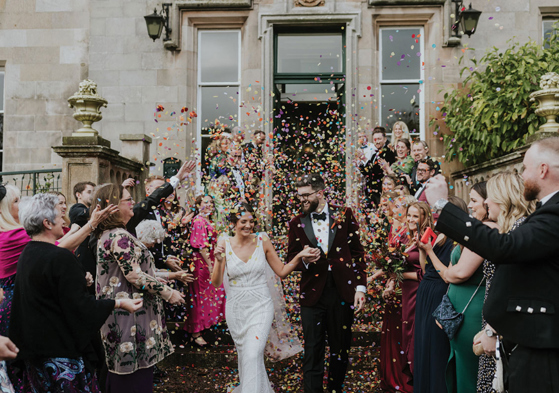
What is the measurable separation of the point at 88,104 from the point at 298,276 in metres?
4.25

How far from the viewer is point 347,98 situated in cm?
1066

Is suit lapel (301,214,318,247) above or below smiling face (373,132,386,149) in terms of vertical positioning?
below

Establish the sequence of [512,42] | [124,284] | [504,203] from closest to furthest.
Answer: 1. [504,203]
2. [124,284]
3. [512,42]

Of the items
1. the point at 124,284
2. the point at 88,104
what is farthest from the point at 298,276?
the point at 88,104

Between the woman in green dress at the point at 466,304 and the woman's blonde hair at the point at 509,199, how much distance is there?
1.75ft

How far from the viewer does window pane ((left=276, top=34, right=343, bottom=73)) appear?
36.6 ft

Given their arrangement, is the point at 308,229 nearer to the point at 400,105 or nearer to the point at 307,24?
the point at 400,105

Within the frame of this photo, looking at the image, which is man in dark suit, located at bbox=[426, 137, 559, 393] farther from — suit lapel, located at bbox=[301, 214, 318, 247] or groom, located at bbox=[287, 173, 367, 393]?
suit lapel, located at bbox=[301, 214, 318, 247]

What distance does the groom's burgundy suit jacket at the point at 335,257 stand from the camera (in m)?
5.67

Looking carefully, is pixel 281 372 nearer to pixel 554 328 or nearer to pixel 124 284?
pixel 124 284

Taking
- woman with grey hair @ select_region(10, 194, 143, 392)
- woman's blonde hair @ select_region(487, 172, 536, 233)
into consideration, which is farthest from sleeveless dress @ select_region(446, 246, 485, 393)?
woman with grey hair @ select_region(10, 194, 143, 392)

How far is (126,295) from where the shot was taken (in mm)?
4539

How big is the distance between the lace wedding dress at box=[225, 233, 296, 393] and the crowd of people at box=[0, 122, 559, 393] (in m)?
0.01

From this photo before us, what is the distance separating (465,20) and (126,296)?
8.17m
